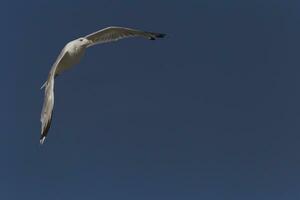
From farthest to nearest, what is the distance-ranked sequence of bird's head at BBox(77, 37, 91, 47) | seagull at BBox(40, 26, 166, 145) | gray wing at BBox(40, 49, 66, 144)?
1. bird's head at BBox(77, 37, 91, 47)
2. seagull at BBox(40, 26, 166, 145)
3. gray wing at BBox(40, 49, 66, 144)

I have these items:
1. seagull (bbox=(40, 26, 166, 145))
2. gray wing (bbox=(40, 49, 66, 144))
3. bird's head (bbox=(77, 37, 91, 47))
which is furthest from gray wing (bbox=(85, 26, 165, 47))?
gray wing (bbox=(40, 49, 66, 144))

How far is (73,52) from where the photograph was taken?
19.3 metres

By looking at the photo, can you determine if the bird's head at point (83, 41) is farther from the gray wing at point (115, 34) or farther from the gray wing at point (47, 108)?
the gray wing at point (47, 108)

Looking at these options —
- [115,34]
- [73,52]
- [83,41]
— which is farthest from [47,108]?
[115,34]

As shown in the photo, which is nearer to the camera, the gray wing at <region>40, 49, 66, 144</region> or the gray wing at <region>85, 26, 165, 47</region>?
the gray wing at <region>40, 49, 66, 144</region>

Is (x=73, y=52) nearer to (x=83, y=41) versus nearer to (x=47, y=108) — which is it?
(x=83, y=41)

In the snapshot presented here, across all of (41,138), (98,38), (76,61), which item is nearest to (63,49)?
(76,61)

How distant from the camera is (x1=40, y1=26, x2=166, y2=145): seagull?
565 inches

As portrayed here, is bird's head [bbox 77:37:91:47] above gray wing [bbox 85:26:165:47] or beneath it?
above

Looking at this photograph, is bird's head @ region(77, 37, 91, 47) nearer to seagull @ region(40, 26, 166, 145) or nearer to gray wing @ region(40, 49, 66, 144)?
seagull @ region(40, 26, 166, 145)

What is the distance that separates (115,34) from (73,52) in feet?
12.3

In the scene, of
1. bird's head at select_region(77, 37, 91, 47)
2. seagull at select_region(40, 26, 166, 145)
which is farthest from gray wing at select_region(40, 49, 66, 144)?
bird's head at select_region(77, 37, 91, 47)

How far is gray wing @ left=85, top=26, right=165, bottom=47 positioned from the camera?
73.2 ft

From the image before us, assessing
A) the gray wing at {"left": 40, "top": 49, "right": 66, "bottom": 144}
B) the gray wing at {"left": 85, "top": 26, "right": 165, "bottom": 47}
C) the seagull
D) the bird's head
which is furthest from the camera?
the gray wing at {"left": 85, "top": 26, "right": 165, "bottom": 47}
